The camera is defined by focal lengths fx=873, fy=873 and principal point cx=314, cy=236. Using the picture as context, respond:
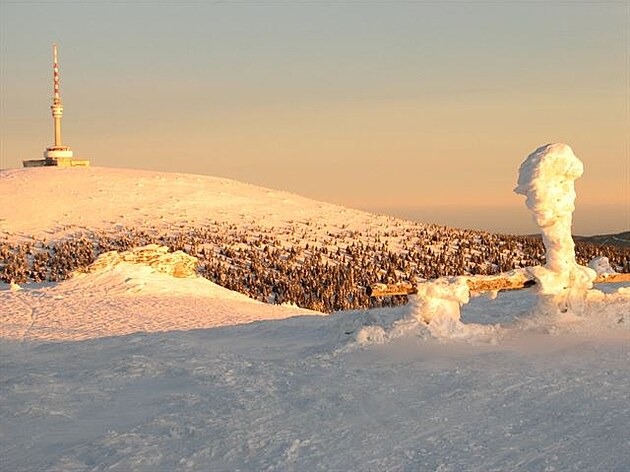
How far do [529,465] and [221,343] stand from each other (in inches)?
308

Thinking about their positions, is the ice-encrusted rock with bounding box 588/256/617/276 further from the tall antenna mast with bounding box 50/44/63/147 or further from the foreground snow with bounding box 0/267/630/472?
the tall antenna mast with bounding box 50/44/63/147

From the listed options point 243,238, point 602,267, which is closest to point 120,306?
point 602,267

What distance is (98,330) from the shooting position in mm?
17312

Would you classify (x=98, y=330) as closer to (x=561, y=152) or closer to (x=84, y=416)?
(x=84, y=416)

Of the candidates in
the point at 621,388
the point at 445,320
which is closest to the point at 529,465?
the point at 621,388

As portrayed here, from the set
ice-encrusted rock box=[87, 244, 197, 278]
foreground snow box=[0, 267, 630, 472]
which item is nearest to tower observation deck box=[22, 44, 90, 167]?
ice-encrusted rock box=[87, 244, 197, 278]

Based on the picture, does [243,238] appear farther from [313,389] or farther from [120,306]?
[313,389]

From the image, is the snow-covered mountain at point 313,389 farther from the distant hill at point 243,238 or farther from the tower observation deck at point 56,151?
the tower observation deck at point 56,151

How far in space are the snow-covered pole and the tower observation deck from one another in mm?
59342

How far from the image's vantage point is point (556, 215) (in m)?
11.5

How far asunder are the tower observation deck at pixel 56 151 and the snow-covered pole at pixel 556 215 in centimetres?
5934

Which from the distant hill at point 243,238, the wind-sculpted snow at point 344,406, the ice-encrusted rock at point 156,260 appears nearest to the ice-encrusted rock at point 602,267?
the wind-sculpted snow at point 344,406

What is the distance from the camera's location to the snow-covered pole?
37.0 ft

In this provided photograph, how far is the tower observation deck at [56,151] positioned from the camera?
68312 millimetres
